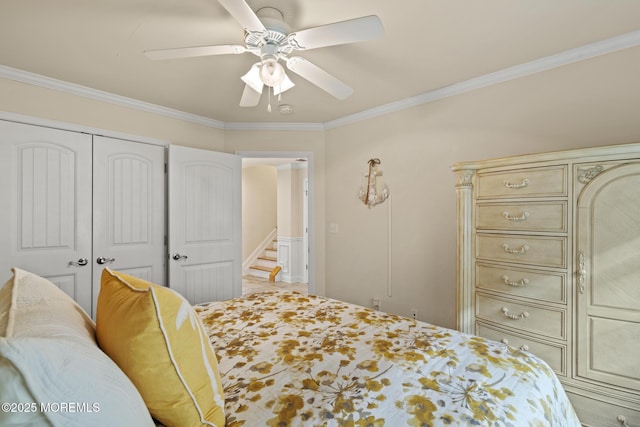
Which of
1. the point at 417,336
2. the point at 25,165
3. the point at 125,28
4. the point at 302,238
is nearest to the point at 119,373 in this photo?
the point at 417,336

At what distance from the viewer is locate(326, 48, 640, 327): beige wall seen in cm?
212

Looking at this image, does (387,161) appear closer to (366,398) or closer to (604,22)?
(604,22)

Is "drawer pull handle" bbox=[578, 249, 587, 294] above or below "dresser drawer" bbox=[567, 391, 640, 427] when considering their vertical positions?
above

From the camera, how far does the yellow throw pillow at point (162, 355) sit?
0.79 meters

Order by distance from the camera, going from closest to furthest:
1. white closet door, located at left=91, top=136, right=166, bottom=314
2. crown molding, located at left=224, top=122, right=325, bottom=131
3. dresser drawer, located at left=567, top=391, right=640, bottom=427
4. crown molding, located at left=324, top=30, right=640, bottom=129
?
1. dresser drawer, located at left=567, top=391, right=640, bottom=427
2. crown molding, located at left=324, top=30, right=640, bottom=129
3. white closet door, located at left=91, top=136, right=166, bottom=314
4. crown molding, located at left=224, top=122, right=325, bottom=131

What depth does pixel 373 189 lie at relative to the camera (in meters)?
3.41

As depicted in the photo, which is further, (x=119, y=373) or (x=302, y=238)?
(x=302, y=238)

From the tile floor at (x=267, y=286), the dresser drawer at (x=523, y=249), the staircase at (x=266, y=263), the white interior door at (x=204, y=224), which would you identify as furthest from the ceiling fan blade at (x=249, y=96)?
the staircase at (x=266, y=263)

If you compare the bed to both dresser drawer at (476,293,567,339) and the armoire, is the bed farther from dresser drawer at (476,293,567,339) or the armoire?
the armoire

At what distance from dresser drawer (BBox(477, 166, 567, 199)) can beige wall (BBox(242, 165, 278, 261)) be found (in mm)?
5826

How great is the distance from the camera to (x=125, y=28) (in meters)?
1.91

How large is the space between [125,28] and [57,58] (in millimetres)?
797

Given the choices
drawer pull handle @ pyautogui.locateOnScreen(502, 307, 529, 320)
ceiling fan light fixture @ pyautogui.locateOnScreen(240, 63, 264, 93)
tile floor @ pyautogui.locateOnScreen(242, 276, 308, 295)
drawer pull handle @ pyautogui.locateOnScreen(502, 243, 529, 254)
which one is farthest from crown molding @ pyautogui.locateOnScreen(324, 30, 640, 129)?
tile floor @ pyautogui.locateOnScreen(242, 276, 308, 295)

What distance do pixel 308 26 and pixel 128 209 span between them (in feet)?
7.48
